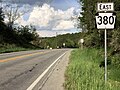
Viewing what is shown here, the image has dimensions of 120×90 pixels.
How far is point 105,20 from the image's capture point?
41.4 ft

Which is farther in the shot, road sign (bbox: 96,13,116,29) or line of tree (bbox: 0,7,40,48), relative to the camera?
line of tree (bbox: 0,7,40,48)

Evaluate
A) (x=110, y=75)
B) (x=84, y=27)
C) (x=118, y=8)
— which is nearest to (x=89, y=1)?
(x=118, y=8)

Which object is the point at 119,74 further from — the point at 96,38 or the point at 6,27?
the point at 6,27

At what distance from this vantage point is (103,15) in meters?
12.6

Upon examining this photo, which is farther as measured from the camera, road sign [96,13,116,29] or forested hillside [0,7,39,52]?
forested hillside [0,7,39,52]

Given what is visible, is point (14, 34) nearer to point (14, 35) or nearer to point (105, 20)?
point (14, 35)

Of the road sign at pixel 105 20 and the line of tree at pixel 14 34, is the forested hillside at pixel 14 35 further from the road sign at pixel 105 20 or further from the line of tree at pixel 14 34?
the road sign at pixel 105 20

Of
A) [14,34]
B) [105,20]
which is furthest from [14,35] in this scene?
[105,20]

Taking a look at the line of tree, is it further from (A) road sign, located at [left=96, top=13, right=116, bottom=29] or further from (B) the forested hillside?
(A) road sign, located at [left=96, top=13, right=116, bottom=29]

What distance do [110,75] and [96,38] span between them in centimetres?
2495

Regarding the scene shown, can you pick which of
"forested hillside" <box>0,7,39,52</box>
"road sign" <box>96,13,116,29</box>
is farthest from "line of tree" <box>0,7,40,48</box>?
"road sign" <box>96,13,116,29</box>

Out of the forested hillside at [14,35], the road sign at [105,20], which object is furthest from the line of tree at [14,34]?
the road sign at [105,20]

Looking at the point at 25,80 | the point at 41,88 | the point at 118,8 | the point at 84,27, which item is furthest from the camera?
the point at 84,27

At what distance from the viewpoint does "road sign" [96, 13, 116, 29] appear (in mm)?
12578
